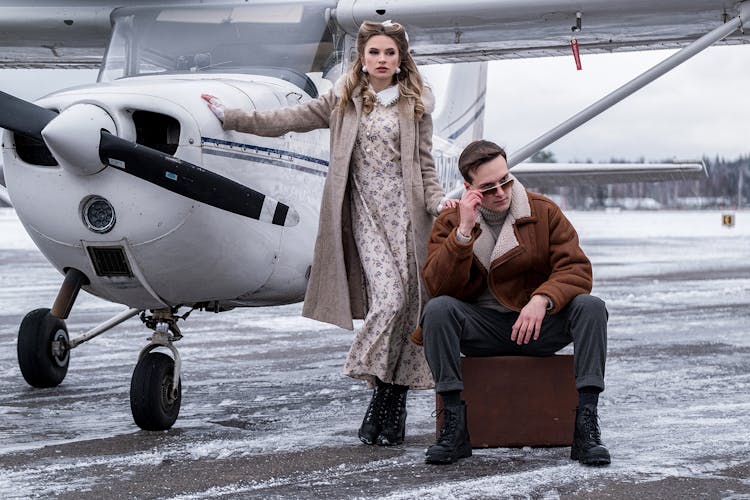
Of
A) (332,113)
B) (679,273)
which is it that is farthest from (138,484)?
(679,273)

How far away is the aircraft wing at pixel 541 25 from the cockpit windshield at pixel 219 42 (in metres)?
0.71

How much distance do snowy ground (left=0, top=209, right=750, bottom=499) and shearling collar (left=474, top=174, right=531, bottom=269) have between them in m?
0.72

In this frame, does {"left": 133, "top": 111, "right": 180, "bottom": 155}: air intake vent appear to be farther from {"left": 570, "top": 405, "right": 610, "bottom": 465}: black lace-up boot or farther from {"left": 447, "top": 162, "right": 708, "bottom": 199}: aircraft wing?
{"left": 447, "top": 162, "right": 708, "bottom": 199}: aircraft wing

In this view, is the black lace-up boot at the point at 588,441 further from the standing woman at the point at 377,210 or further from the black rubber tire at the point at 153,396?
the black rubber tire at the point at 153,396

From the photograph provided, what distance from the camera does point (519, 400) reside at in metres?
4.00

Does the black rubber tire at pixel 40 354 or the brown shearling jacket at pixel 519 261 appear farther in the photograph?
the black rubber tire at pixel 40 354

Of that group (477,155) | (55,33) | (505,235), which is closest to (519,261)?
(505,235)

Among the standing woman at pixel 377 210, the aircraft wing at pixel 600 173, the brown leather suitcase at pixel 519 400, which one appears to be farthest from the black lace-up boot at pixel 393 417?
the aircraft wing at pixel 600 173

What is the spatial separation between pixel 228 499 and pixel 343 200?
142cm

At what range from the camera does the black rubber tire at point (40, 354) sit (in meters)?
5.83

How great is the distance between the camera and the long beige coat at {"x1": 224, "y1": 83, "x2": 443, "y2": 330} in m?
4.29

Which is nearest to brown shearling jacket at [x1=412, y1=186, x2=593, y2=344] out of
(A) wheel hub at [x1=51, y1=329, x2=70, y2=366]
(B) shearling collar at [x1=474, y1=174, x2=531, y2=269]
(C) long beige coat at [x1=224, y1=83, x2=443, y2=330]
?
(B) shearling collar at [x1=474, y1=174, x2=531, y2=269]

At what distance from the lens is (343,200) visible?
4320 mm

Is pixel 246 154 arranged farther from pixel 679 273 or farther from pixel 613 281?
pixel 679 273
